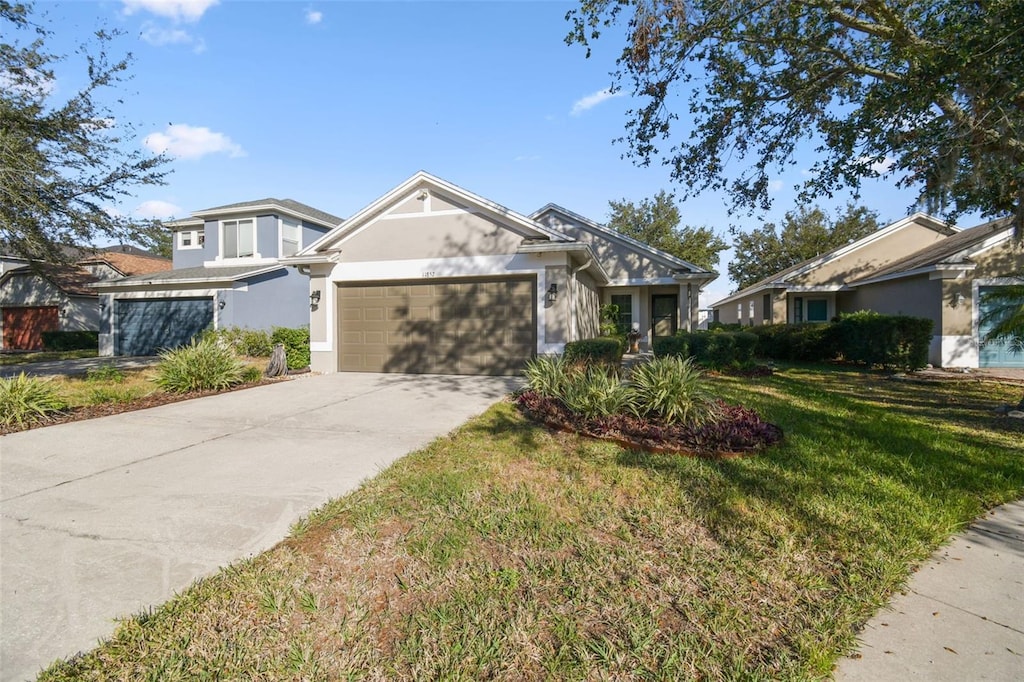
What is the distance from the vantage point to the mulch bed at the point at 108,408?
6.57 m

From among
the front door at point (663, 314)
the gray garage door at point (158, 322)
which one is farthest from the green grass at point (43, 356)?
the front door at point (663, 314)

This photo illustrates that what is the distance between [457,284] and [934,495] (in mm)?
9324

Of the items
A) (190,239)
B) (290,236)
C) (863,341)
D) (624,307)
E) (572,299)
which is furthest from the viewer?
(190,239)

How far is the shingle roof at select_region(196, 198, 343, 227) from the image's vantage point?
18.4 metres

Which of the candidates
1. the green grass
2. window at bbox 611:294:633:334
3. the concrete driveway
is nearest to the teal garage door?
window at bbox 611:294:633:334

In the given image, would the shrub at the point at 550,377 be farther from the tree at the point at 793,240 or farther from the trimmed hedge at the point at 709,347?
the tree at the point at 793,240

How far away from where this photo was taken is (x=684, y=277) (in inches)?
647

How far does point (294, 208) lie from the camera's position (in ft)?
64.4

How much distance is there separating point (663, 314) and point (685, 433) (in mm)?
14607

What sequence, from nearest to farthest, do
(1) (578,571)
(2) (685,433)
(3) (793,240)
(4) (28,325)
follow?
(1) (578,571)
(2) (685,433)
(4) (28,325)
(3) (793,240)

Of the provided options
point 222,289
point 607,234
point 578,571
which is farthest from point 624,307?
point 578,571

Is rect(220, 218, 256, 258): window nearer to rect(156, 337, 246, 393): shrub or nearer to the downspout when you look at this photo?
rect(156, 337, 246, 393): shrub

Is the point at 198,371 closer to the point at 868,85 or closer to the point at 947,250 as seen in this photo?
the point at 868,85

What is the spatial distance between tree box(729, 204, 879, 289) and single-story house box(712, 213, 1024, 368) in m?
11.7
